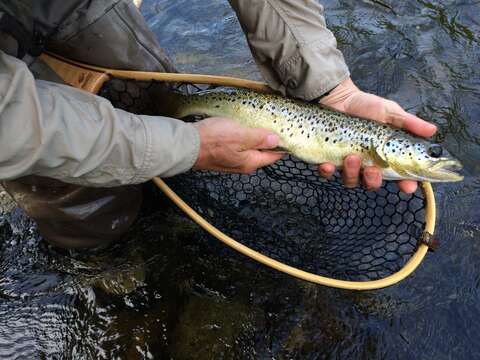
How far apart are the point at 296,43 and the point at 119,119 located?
100 cm

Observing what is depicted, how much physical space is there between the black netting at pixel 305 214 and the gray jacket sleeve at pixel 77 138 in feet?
2.16

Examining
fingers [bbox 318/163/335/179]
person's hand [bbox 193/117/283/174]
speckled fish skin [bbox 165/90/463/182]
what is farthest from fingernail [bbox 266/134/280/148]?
fingers [bbox 318/163/335/179]

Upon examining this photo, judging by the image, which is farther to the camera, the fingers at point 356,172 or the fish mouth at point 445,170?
the fingers at point 356,172

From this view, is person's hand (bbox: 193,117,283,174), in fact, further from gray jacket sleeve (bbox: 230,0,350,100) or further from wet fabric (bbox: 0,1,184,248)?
gray jacket sleeve (bbox: 230,0,350,100)

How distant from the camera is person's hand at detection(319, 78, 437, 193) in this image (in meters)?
2.25

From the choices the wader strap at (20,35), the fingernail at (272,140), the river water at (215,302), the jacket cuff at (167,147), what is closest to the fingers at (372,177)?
the fingernail at (272,140)

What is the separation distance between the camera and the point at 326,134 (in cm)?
236

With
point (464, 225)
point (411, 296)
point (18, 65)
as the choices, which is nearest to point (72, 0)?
point (18, 65)

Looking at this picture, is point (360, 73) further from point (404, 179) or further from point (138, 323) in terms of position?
point (138, 323)

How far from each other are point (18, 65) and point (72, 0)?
86 cm

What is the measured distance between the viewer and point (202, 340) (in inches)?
90.8

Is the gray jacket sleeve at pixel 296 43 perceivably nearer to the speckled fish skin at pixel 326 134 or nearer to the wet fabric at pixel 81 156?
the speckled fish skin at pixel 326 134

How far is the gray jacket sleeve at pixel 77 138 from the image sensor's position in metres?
1.63

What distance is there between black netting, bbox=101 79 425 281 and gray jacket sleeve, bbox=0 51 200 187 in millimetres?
658
